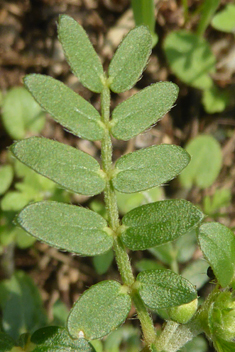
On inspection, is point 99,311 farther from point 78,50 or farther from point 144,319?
point 78,50

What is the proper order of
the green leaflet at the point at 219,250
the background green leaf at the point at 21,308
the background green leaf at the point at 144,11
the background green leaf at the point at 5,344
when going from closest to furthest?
the green leaflet at the point at 219,250, the background green leaf at the point at 5,344, the background green leaf at the point at 21,308, the background green leaf at the point at 144,11

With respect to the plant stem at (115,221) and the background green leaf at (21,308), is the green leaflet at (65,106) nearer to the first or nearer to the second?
the plant stem at (115,221)

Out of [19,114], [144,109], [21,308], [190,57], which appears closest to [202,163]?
[190,57]

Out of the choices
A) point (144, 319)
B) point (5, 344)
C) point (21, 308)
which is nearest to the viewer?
point (144, 319)

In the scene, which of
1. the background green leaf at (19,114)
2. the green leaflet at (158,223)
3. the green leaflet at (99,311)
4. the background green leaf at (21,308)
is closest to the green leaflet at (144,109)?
the green leaflet at (158,223)

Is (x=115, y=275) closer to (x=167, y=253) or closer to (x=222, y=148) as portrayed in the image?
(x=167, y=253)

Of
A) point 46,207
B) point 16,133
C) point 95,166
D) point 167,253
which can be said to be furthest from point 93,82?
point 16,133
